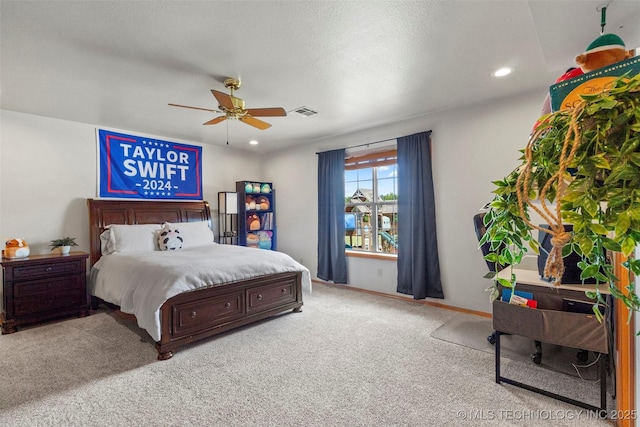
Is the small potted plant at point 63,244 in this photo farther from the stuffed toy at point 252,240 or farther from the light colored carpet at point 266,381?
the stuffed toy at point 252,240

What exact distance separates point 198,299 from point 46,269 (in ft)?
6.40

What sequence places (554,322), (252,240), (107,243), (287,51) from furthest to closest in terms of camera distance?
(252,240) → (107,243) → (287,51) → (554,322)

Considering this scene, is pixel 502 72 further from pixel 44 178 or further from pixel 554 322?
pixel 44 178

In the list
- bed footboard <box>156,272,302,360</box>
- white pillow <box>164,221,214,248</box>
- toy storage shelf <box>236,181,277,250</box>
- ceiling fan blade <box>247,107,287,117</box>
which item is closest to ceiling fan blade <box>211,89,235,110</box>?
ceiling fan blade <box>247,107,287,117</box>

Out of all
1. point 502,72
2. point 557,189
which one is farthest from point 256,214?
point 557,189

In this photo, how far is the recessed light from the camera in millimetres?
2678

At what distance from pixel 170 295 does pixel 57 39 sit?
2.00 m

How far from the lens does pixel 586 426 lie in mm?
1695

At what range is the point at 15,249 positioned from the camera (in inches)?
129

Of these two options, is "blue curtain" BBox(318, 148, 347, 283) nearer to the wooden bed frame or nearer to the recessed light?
the wooden bed frame

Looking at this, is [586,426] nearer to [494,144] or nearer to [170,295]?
[494,144]

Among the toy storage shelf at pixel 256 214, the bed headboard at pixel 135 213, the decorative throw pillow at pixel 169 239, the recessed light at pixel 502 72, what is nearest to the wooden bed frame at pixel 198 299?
the bed headboard at pixel 135 213

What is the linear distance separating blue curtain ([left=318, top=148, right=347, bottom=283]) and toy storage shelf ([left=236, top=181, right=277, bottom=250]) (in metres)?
1.13

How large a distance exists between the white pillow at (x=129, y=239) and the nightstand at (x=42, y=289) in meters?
0.31
